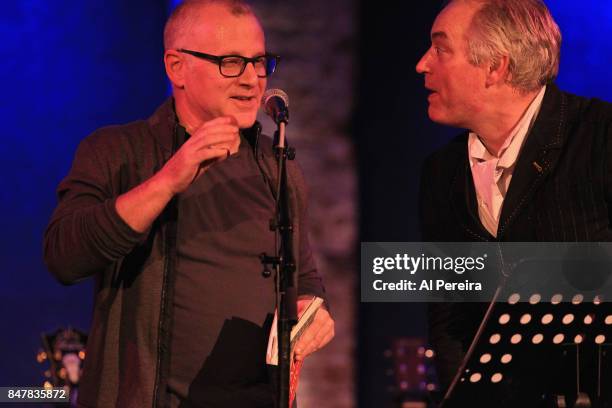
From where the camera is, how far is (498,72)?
3.12 m

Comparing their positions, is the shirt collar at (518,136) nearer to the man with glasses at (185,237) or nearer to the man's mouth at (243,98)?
the man with glasses at (185,237)

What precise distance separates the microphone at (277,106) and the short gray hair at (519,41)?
91 cm

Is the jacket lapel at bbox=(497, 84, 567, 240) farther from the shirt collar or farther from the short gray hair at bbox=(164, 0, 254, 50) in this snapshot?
the short gray hair at bbox=(164, 0, 254, 50)

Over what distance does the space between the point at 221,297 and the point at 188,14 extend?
1.02m

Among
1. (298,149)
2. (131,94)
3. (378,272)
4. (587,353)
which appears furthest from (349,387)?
(587,353)

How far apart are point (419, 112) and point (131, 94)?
1695 millimetres

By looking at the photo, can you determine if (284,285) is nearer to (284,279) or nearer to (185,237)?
(284,279)

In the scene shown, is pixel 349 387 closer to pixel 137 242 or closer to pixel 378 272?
pixel 378 272

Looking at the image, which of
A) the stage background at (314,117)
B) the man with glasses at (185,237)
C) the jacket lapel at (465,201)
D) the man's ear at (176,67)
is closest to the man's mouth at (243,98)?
the man with glasses at (185,237)

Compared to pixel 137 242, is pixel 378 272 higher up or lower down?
higher up

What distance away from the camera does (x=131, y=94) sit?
4.80 meters

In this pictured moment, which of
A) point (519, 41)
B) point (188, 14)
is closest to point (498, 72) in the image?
point (519, 41)

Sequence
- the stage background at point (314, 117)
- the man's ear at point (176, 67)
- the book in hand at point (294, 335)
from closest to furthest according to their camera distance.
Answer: the book in hand at point (294, 335) → the man's ear at point (176, 67) → the stage background at point (314, 117)

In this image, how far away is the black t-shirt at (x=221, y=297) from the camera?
2.64 meters
